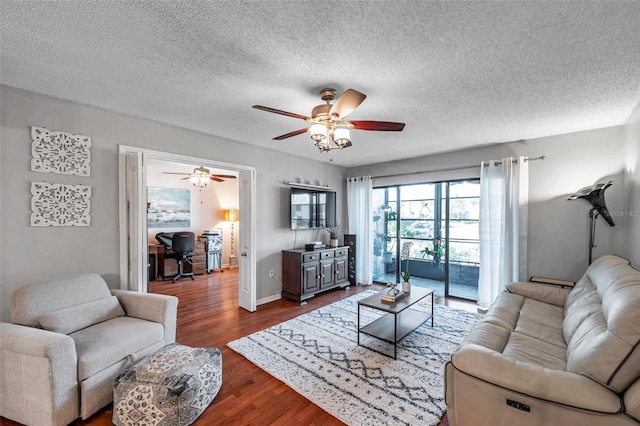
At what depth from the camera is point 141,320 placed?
235cm

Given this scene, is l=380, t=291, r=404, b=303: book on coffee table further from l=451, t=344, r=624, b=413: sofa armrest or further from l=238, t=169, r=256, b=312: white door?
l=238, t=169, r=256, b=312: white door

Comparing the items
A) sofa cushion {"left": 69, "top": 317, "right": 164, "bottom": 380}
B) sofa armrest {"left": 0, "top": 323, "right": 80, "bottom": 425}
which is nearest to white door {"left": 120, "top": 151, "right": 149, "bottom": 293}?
sofa cushion {"left": 69, "top": 317, "right": 164, "bottom": 380}

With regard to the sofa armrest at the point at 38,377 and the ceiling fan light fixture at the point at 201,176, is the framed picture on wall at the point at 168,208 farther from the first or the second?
the sofa armrest at the point at 38,377

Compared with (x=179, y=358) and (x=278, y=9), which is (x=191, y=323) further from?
(x=278, y=9)

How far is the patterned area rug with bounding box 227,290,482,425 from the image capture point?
1915 millimetres

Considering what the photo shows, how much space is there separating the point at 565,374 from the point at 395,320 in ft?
4.29

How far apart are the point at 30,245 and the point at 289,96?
2620 millimetres

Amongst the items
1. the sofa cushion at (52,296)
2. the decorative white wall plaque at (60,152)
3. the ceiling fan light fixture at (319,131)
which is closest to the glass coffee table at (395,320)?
the ceiling fan light fixture at (319,131)

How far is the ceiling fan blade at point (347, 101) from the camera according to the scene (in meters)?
1.79

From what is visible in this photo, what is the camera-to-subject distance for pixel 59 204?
96.0 inches

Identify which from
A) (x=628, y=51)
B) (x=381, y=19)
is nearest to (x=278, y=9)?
(x=381, y=19)

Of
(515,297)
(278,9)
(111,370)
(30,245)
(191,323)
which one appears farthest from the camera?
(191,323)

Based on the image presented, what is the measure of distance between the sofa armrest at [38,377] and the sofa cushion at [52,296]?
0.61 ft

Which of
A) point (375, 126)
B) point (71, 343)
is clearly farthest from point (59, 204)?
point (375, 126)
